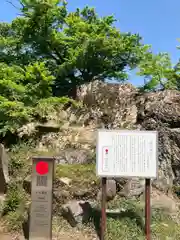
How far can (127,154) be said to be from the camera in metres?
6.07

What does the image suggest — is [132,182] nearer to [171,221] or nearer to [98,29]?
[171,221]

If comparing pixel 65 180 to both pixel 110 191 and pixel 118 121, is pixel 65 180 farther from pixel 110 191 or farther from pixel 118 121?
pixel 118 121

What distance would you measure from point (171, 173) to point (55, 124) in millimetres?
3871

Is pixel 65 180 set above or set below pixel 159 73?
below

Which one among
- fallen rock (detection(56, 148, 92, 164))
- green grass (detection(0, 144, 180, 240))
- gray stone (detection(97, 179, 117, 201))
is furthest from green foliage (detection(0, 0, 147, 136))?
gray stone (detection(97, 179, 117, 201))

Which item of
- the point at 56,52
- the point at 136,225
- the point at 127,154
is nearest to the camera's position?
the point at 127,154

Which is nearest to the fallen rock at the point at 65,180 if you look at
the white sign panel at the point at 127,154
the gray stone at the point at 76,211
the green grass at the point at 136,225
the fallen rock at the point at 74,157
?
the gray stone at the point at 76,211

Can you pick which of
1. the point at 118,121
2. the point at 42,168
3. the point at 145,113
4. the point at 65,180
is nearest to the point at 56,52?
the point at 118,121

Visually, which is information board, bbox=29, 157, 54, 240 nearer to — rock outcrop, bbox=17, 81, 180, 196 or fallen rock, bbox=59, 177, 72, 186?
fallen rock, bbox=59, 177, 72, 186

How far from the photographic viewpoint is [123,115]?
10422mm

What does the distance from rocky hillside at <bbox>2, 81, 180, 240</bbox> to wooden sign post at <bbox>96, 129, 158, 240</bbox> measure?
40.2 inches

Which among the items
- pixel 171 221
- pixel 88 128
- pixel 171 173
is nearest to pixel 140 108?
pixel 88 128

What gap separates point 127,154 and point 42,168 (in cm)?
160

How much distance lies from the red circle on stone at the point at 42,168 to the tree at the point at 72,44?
237 inches
